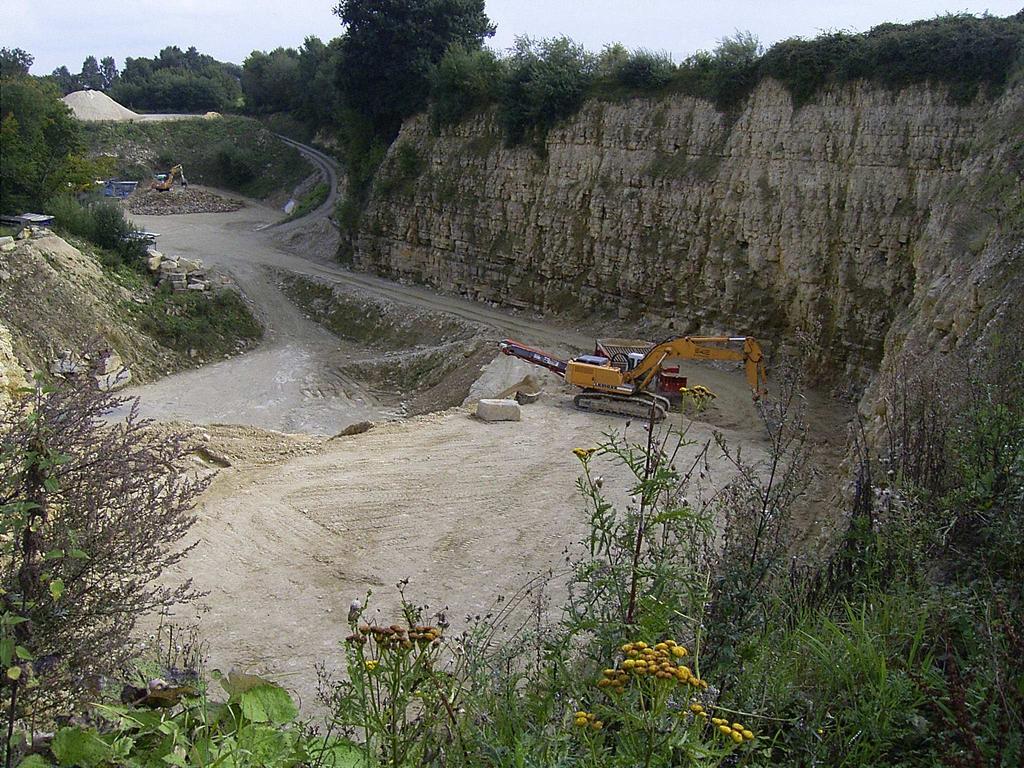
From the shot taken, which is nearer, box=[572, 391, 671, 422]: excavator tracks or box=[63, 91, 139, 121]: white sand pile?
box=[572, 391, 671, 422]: excavator tracks

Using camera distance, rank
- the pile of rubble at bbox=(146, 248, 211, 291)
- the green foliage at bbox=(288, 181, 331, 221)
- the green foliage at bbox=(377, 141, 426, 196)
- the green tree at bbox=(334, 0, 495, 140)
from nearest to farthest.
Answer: the pile of rubble at bbox=(146, 248, 211, 291) < the green foliage at bbox=(377, 141, 426, 196) < the green tree at bbox=(334, 0, 495, 140) < the green foliage at bbox=(288, 181, 331, 221)

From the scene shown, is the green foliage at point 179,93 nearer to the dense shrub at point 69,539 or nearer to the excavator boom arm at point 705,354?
the excavator boom arm at point 705,354

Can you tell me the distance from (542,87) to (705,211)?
798cm

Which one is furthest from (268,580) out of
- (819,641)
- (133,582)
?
(819,641)

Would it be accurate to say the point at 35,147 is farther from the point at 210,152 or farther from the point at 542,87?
the point at 210,152

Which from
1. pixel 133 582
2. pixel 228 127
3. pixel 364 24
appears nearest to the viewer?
pixel 133 582

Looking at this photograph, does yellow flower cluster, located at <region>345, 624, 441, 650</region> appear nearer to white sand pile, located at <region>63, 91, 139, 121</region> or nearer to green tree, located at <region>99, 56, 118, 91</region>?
white sand pile, located at <region>63, 91, 139, 121</region>

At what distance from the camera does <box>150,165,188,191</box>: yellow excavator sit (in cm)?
4797

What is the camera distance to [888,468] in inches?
326

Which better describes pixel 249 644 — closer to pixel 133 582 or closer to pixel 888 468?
pixel 133 582

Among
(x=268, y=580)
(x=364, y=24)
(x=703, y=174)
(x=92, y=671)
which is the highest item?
(x=364, y=24)

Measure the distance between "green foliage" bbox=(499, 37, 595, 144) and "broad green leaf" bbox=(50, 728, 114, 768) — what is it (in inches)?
1062

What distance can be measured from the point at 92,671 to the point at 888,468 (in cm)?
688

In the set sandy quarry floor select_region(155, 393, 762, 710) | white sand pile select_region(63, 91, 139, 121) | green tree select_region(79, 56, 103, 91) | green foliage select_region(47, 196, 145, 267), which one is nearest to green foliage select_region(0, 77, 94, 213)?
green foliage select_region(47, 196, 145, 267)
